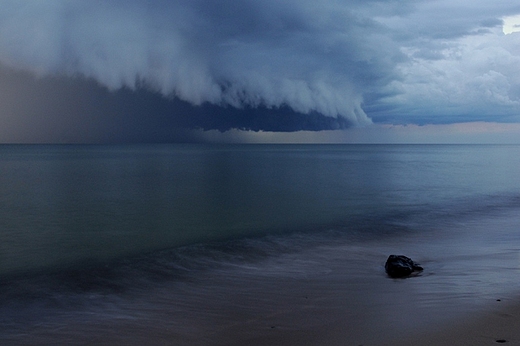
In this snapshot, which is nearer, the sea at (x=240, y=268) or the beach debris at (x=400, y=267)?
the sea at (x=240, y=268)

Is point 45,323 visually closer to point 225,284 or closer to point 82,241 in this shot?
point 225,284

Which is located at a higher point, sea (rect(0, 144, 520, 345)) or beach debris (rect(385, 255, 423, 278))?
beach debris (rect(385, 255, 423, 278))

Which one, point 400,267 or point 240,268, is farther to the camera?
point 240,268

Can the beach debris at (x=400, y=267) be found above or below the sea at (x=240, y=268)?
above

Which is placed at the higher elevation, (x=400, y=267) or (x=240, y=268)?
(x=400, y=267)

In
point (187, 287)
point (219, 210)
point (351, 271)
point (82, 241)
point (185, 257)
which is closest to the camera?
point (187, 287)

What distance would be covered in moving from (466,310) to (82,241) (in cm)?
1600

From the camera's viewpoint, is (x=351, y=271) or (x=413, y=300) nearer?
(x=413, y=300)

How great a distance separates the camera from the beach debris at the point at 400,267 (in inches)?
461

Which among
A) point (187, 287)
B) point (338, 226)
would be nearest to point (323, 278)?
point (187, 287)

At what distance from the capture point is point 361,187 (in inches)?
1731

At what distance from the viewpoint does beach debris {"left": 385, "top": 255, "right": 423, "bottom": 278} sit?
1172 cm

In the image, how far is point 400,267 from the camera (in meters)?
11.8

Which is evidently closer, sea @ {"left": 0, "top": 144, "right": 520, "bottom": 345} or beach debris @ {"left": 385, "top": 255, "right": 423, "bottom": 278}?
sea @ {"left": 0, "top": 144, "right": 520, "bottom": 345}
